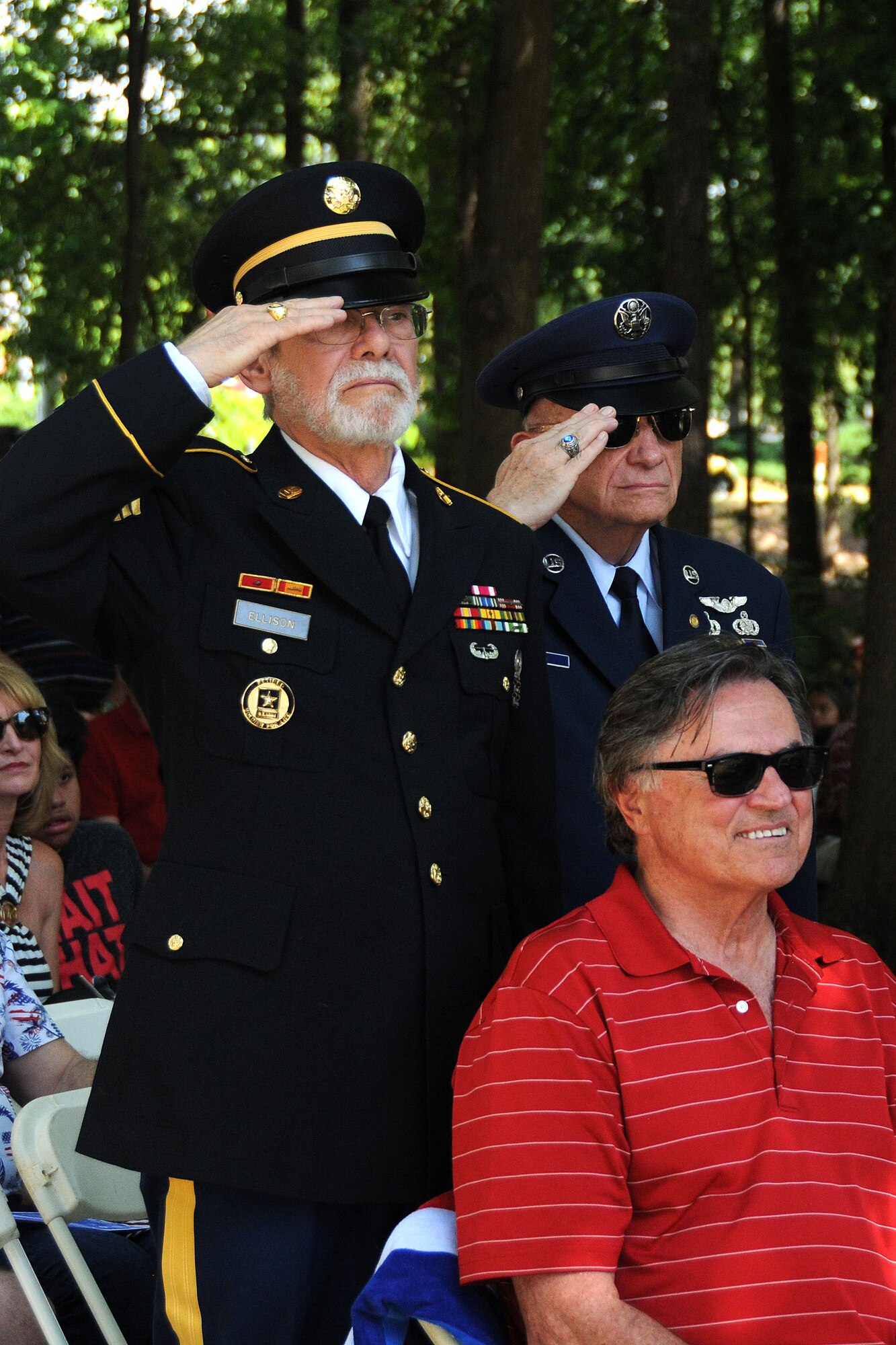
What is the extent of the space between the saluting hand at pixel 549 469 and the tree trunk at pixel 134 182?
5693 millimetres

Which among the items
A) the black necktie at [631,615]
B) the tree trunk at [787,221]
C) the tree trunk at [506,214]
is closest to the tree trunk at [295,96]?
the tree trunk at [506,214]

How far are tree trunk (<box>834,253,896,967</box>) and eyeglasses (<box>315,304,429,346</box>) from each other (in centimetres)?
317

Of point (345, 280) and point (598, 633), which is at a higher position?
point (345, 280)

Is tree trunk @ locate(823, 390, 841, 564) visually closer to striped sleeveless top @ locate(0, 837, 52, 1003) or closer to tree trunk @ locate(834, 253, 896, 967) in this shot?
tree trunk @ locate(834, 253, 896, 967)

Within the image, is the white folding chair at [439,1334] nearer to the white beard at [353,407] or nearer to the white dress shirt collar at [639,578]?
the white beard at [353,407]

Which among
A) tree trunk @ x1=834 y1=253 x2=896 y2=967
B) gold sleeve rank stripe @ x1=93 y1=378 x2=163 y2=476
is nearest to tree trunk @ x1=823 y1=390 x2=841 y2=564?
tree trunk @ x1=834 y1=253 x2=896 y2=967

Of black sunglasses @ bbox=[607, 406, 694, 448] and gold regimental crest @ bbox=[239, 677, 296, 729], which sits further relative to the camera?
black sunglasses @ bbox=[607, 406, 694, 448]

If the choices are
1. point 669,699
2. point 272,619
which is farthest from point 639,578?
point 272,619

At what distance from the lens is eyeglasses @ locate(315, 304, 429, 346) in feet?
8.14

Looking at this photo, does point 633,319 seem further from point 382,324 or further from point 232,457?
point 232,457

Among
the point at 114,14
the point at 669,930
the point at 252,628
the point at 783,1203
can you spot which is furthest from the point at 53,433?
the point at 114,14

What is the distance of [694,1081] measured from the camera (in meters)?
2.27

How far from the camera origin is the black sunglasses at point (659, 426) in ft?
10.0

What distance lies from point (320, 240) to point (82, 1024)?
1.90 metres
